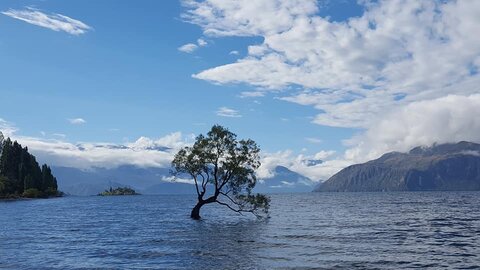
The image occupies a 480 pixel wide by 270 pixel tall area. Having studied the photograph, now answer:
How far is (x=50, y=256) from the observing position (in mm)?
43875

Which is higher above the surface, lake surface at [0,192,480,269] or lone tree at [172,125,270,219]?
lone tree at [172,125,270,219]

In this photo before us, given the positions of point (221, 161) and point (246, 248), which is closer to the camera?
point (246, 248)

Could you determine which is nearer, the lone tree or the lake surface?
the lake surface

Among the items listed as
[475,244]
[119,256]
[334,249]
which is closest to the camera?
[119,256]

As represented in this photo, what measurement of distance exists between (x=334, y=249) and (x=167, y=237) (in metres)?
22.8

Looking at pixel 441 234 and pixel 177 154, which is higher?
pixel 177 154

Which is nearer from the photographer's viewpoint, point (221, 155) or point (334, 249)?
point (334, 249)

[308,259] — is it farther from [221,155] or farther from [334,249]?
[221,155]

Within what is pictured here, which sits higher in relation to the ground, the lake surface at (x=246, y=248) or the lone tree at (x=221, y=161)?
the lone tree at (x=221, y=161)

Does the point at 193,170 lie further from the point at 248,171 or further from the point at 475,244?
the point at 475,244

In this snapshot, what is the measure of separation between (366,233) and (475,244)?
14919mm

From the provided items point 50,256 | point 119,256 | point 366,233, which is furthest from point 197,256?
point 366,233

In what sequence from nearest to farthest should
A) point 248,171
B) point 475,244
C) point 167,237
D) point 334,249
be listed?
point 334,249 < point 475,244 < point 167,237 < point 248,171

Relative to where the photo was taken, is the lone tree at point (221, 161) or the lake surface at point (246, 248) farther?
the lone tree at point (221, 161)
